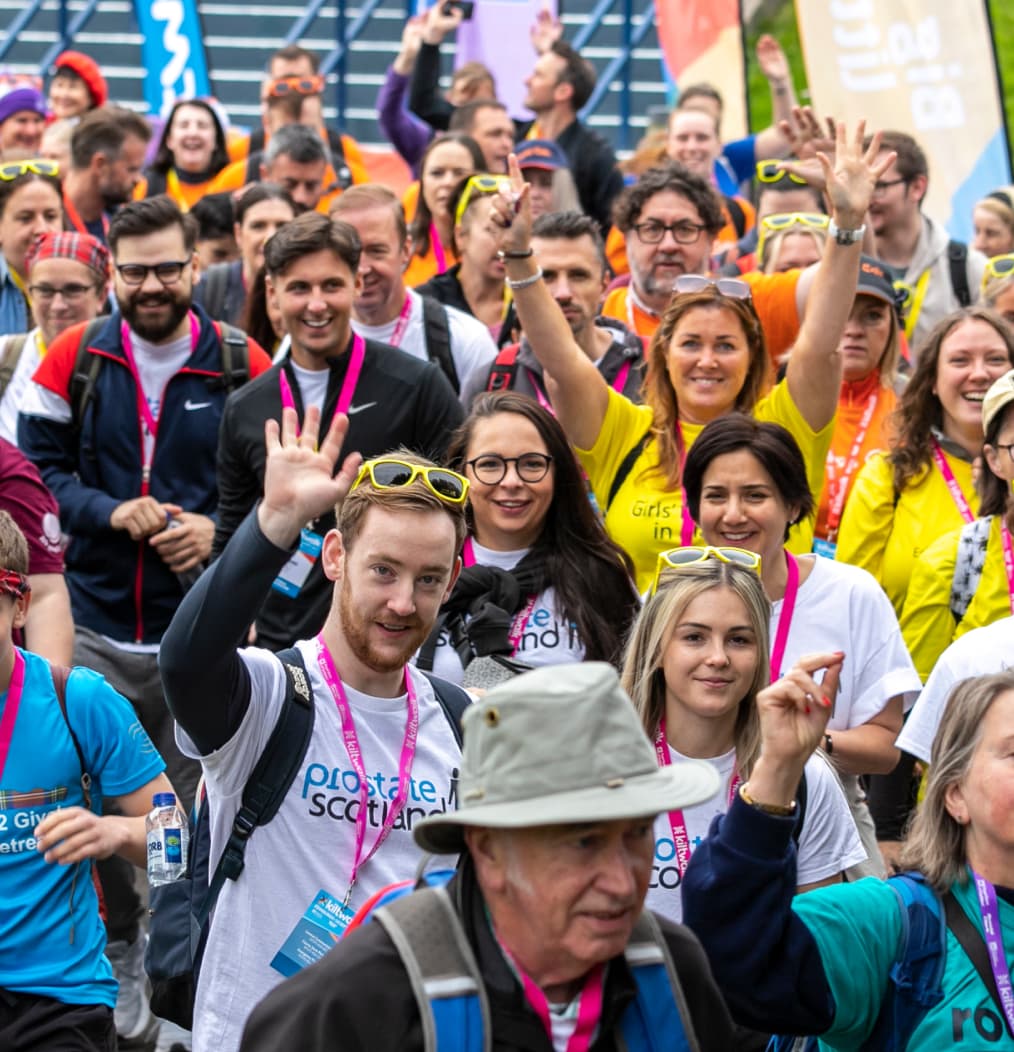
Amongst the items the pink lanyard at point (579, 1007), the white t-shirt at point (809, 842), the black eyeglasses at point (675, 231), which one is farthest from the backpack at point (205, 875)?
the black eyeglasses at point (675, 231)

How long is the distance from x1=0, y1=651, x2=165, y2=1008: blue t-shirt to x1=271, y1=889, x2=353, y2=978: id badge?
79 centimetres

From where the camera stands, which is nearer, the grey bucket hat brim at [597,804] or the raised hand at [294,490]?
the grey bucket hat brim at [597,804]

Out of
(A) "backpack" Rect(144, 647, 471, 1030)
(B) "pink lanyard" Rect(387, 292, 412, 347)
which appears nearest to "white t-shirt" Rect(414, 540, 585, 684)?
(A) "backpack" Rect(144, 647, 471, 1030)

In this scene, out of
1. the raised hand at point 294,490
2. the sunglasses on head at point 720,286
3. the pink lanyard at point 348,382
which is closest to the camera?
the raised hand at point 294,490

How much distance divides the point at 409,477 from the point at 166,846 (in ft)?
3.35

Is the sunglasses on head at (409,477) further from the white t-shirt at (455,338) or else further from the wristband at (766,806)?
the white t-shirt at (455,338)

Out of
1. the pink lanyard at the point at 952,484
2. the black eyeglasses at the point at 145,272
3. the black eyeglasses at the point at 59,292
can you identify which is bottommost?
the pink lanyard at the point at 952,484

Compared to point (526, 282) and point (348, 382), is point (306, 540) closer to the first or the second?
point (348, 382)

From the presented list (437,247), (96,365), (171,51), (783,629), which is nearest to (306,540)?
(96,365)

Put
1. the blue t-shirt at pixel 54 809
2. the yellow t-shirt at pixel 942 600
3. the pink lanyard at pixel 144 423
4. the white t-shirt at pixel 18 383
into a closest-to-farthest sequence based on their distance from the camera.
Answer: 1. the blue t-shirt at pixel 54 809
2. the yellow t-shirt at pixel 942 600
3. the pink lanyard at pixel 144 423
4. the white t-shirt at pixel 18 383

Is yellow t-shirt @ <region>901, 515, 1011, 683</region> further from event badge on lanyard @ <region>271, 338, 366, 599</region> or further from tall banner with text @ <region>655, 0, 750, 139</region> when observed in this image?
tall banner with text @ <region>655, 0, 750, 139</region>

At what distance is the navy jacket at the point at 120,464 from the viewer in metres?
7.17

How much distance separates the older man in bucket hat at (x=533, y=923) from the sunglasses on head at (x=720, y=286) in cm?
371

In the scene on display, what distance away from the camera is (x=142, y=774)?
15.6 feet
